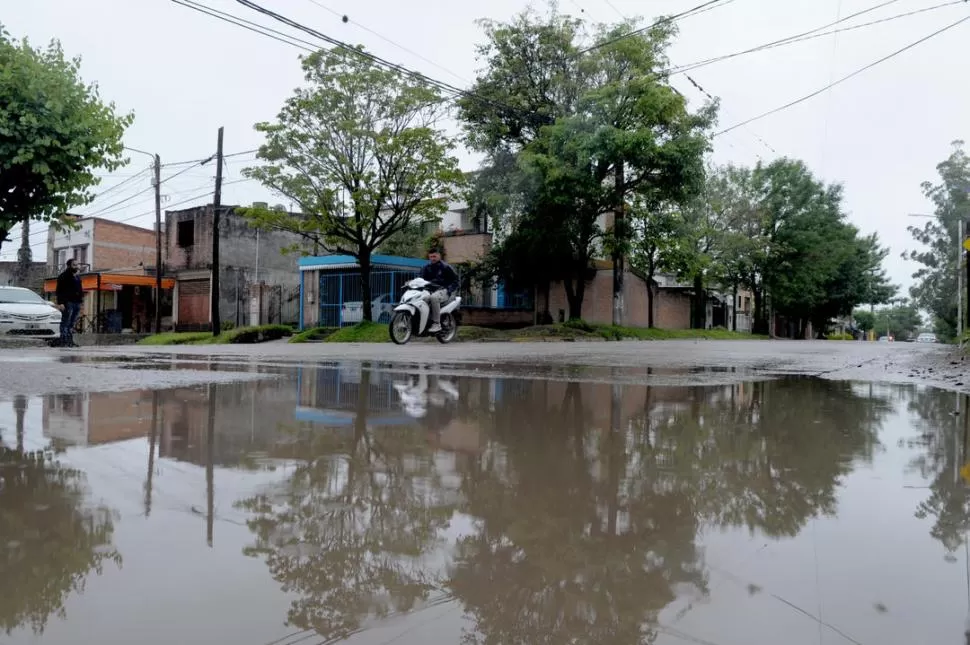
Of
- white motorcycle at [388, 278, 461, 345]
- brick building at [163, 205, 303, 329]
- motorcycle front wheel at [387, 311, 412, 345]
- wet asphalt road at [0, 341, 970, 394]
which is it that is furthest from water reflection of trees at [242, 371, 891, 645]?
brick building at [163, 205, 303, 329]

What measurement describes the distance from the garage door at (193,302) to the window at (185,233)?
7.54ft

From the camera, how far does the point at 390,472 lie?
2.68 m

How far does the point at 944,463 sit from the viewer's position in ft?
9.77

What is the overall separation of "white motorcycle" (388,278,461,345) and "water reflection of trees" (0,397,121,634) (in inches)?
433

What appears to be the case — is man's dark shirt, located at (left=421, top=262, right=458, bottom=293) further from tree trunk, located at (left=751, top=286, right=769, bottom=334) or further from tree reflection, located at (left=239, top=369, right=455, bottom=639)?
tree trunk, located at (left=751, top=286, right=769, bottom=334)

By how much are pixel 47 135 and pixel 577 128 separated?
15570mm

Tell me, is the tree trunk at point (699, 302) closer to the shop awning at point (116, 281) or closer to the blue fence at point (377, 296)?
the blue fence at point (377, 296)

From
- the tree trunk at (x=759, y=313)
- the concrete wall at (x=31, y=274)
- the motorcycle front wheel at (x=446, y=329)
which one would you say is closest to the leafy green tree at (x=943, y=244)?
the tree trunk at (x=759, y=313)

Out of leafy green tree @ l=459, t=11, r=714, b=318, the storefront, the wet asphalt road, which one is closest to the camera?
the wet asphalt road

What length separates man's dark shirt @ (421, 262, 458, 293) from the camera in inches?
550

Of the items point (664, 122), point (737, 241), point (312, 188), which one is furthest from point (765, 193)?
point (312, 188)

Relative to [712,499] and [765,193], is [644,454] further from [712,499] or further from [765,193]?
[765,193]

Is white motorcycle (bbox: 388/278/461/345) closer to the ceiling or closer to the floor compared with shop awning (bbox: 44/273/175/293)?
closer to the floor

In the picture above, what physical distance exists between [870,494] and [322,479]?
1.92 meters
